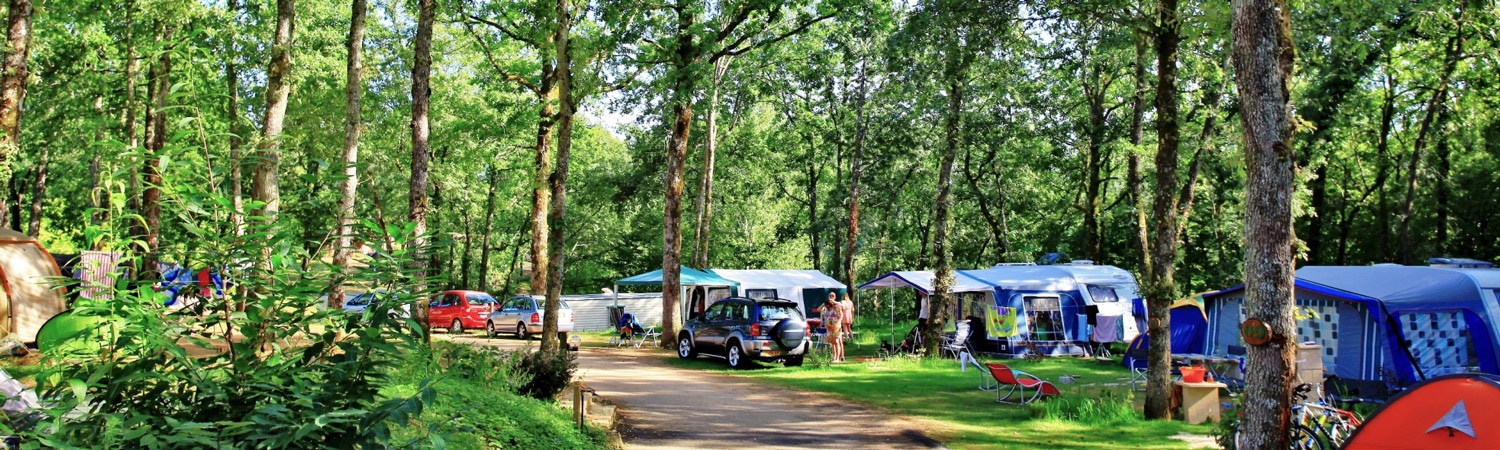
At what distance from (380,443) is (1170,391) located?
9.72 metres

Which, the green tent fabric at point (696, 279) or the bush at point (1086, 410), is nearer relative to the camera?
the bush at point (1086, 410)

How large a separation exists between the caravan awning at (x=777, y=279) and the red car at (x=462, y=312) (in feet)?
22.2

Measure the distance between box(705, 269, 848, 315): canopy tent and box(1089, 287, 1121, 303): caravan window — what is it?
25.3 ft

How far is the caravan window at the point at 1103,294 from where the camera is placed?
22.1m

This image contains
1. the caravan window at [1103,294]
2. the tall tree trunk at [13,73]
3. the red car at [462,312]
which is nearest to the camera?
the tall tree trunk at [13,73]

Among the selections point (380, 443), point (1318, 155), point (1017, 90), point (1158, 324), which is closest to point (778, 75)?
point (1017, 90)

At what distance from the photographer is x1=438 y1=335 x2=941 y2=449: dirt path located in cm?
958

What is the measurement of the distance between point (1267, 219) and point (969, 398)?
692 centimetres

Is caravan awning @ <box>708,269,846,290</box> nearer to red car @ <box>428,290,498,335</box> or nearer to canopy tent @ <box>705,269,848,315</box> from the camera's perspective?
canopy tent @ <box>705,269,848,315</box>

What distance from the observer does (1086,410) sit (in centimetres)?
1104

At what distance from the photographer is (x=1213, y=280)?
1169 inches

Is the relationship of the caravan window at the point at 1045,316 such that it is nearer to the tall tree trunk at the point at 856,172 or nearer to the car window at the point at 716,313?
the tall tree trunk at the point at 856,172

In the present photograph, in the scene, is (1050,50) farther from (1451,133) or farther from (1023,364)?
(1451,133)

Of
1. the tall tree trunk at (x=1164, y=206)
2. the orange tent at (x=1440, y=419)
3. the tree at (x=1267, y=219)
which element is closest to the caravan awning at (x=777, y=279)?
the tall tree trunk at (x=1164, y=206)
